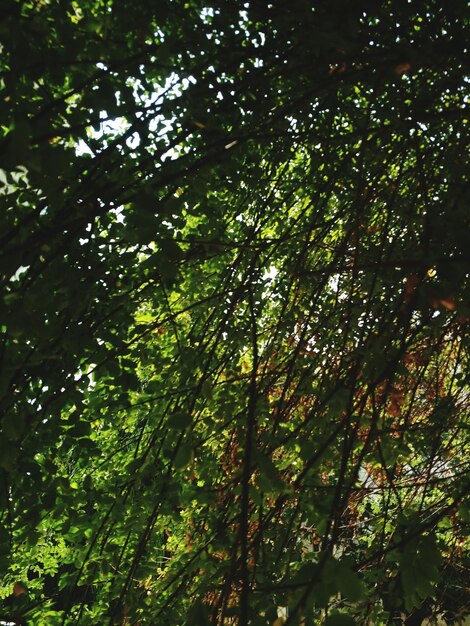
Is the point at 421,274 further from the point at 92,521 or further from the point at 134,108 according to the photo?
the point at 92,521

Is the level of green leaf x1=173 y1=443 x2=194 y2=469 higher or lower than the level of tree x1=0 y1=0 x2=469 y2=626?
lower

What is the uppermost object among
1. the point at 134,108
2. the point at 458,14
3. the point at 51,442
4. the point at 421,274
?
the point at 458,14

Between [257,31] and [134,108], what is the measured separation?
77 centimetres

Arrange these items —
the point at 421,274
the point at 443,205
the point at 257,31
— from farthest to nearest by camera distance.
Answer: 1. the point at 257,31
2. the point at 443,205
3. the point at 421,274

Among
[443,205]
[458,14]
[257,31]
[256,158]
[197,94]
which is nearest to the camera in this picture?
[197,94]

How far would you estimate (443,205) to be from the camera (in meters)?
1.45

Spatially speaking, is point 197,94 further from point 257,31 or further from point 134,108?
point 257,31

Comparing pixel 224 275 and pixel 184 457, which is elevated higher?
pixel 224 275

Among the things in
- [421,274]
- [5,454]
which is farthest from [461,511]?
[5,454]

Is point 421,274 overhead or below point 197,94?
below

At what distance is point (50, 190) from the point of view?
1.20 m

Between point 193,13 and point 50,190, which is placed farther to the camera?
point 193,13

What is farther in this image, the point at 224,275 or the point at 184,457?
the point at 224,275

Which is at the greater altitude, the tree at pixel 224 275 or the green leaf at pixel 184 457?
the tree at pixel 224 275
